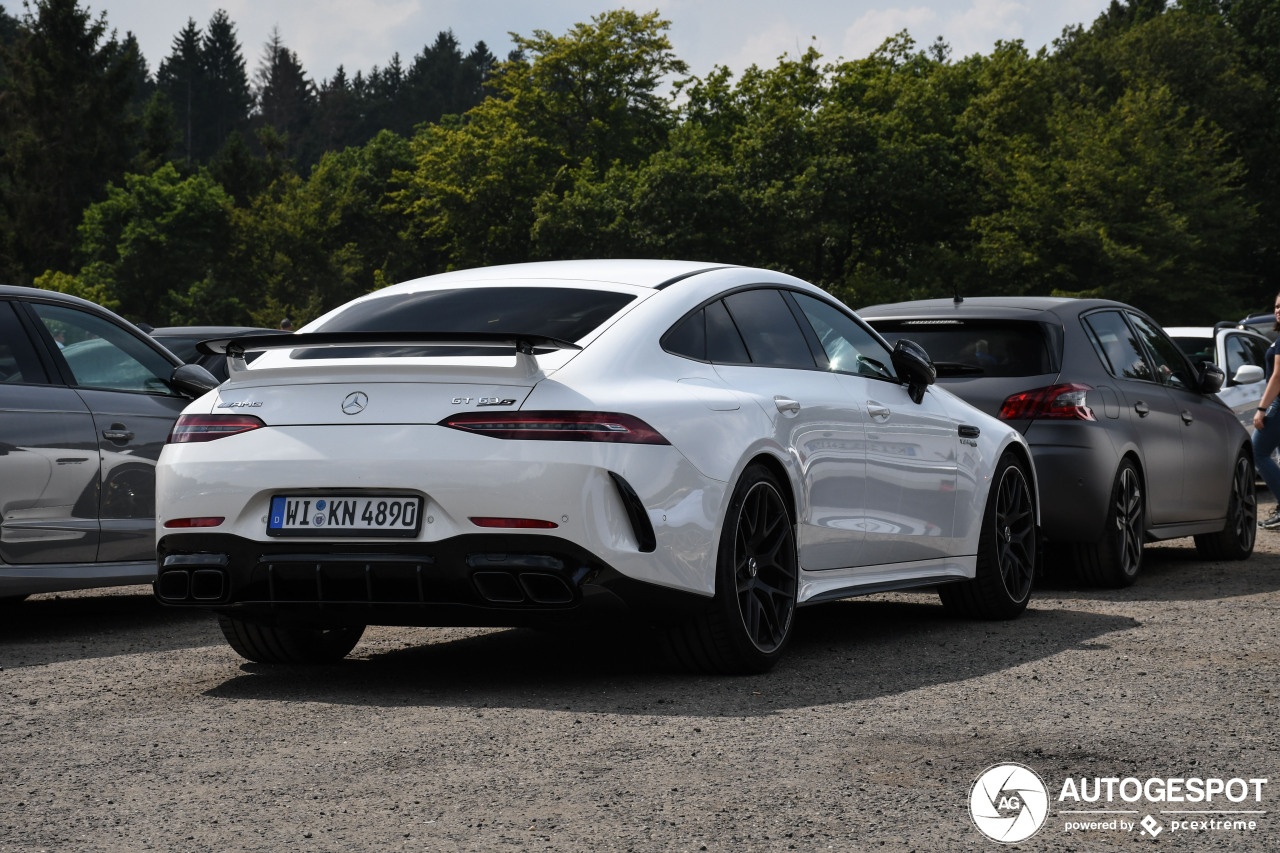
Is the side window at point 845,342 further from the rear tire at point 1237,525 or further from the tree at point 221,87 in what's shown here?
the tree at point 221,87

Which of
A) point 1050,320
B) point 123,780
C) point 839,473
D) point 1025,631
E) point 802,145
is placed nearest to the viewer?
point 123,780

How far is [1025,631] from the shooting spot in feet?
24.8

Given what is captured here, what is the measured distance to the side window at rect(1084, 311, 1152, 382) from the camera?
9781 millimetres

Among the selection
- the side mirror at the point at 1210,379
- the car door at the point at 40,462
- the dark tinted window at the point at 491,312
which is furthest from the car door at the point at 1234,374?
the car door at the point at 40,462

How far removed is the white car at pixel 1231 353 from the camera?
16.3m

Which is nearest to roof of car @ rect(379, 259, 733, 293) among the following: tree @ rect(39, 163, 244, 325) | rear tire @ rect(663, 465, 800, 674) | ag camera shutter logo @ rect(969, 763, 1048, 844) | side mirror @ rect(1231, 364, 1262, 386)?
rear tire @ rect(663, 465, 800, 674)

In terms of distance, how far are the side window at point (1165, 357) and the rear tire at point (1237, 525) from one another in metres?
0.88

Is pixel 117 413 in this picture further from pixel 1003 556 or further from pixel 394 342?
pixel 1003 556

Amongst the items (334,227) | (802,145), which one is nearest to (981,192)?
(802,145)

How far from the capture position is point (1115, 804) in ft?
13.0

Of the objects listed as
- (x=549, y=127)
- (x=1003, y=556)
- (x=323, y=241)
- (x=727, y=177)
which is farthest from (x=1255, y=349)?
(x=323, y=241)

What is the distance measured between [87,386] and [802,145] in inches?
1973

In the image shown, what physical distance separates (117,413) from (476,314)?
2892 mm

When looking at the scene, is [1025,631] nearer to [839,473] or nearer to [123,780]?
[839,473]
